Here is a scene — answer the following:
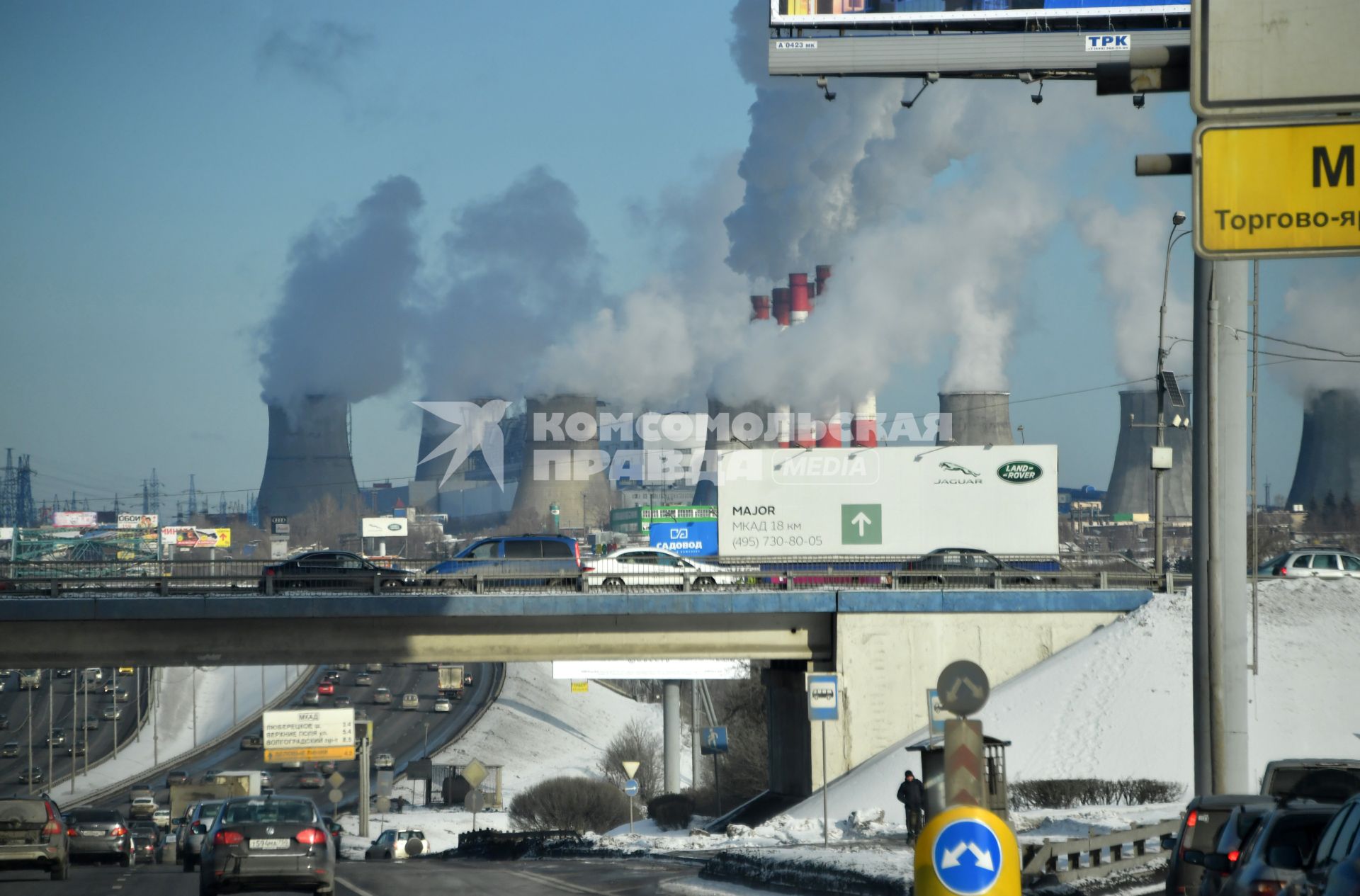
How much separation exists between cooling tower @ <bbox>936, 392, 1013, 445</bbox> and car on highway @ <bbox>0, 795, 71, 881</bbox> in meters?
81.2

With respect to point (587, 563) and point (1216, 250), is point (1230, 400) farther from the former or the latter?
point (587, 563)

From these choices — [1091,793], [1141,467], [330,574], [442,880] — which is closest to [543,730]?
[330,574]

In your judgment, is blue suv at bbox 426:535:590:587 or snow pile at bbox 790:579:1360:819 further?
blue suv at bbox 426:535:590:587

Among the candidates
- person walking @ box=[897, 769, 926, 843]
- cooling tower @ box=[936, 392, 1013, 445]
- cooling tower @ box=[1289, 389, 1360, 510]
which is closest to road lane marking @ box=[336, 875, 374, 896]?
person walking @ box=[897, 769, 926, 843]

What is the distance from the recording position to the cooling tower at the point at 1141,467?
5340 inches

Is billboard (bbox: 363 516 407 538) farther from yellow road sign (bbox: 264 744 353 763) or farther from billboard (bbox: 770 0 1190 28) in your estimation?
billboard (bbox: 770 0 1190 28)

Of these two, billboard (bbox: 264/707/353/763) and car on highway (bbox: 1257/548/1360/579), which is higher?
car on highway (bbox: 1257/548/1360/579)

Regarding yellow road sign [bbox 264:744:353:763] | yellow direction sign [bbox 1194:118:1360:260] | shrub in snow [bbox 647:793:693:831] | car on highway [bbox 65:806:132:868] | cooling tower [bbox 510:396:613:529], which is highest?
cooling tower [bbox 510:396:613:529]

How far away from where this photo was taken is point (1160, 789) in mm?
27484

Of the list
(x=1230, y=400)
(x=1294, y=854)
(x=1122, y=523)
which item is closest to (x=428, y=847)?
(x=1230, y=400)

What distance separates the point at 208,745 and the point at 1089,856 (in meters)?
78.7

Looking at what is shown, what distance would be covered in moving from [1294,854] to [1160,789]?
62.3ft

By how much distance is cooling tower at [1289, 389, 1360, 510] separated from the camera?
11844 centimetres

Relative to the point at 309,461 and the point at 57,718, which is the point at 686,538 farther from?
the point at 309,461
